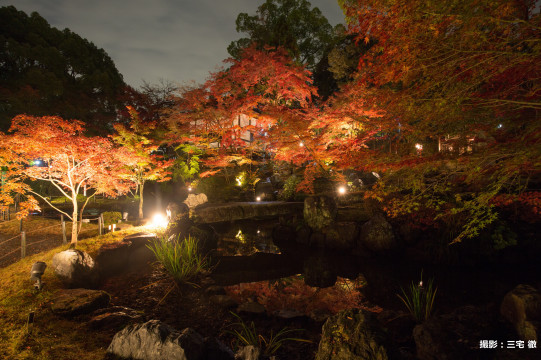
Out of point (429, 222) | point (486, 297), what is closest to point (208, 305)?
point (486, 297)

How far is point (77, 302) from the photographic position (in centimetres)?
431

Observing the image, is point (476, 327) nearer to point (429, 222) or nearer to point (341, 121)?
point (429, 222)

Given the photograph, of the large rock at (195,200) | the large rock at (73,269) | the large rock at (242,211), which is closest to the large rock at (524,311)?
the large rock at (73,269)

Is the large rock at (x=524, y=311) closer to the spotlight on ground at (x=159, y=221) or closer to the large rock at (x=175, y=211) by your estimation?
the large rock at (x=175, y=211)

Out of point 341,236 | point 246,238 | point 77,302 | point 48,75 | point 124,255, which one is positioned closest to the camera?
point 77,302

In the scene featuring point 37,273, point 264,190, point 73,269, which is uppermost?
point 264,190

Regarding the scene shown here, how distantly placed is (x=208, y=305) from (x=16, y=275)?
14.2 feet

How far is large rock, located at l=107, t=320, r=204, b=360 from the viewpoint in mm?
2984

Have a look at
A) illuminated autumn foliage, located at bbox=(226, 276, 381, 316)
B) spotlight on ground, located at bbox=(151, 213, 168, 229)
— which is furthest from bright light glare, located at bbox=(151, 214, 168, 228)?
illuminated autumn foliage, located at bbox=(226, 276, 381, 316)

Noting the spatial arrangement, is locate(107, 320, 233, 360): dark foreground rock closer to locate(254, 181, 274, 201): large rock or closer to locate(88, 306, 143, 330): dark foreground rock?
locate(88, 306, 143, 330): dark foreground rock

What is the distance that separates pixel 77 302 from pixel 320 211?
850 cm

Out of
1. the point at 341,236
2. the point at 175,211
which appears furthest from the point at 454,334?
the point at 175,211

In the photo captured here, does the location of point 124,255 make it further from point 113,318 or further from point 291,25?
point 291,25

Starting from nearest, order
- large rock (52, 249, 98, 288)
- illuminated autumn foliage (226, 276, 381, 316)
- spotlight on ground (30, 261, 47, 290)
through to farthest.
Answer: spotlight on ground (30, 261, 47, 290)
large rock (52, 249, 98, 288)
illuminated autumn foliage (226, 276, 381, 316)
